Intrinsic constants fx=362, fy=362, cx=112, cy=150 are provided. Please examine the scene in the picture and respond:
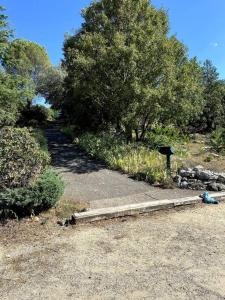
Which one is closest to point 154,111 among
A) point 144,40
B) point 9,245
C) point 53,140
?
point 144,40

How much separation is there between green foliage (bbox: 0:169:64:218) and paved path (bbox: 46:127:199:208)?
1.01 meters

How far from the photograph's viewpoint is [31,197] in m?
6.47

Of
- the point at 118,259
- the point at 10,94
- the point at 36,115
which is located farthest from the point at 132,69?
the point at 36,115

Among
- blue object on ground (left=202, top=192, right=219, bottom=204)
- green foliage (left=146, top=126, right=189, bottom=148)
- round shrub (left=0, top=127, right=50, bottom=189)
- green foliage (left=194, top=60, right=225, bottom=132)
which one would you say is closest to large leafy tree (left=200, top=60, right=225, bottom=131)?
green foliage (left=194, top=60, right=225, bottom=132)

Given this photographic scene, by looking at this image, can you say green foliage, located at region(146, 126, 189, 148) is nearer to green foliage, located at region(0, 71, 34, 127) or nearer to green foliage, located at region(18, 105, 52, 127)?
green foliage, located at region(0, 71, 34, 127)

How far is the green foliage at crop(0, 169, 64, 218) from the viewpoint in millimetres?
6355

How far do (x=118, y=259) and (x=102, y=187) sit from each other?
4053 mm

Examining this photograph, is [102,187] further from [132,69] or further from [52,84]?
[52,84]

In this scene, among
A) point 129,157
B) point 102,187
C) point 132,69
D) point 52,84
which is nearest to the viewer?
point 102,187

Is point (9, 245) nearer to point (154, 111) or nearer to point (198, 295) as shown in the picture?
point (198, 295)

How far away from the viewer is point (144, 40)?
41.7 ft

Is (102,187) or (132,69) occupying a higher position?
(132,69)

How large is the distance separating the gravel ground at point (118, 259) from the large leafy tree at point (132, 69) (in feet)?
21.6

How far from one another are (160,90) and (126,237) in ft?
25.7
